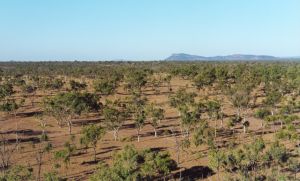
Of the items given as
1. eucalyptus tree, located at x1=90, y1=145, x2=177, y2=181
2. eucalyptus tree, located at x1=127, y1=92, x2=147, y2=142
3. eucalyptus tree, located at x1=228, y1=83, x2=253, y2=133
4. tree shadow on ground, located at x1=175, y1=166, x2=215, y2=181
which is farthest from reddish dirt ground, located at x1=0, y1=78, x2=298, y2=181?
eucalyptus tree, located at x1=90, y1=145, x2=177, y2=181

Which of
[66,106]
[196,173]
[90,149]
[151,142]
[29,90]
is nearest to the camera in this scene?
[196,173]

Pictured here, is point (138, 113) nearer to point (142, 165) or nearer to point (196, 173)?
point (196, 173)

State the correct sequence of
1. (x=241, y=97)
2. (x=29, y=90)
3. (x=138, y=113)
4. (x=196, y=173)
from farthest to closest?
(x=29, y=90), (x=241, y=97), (x=138, y=113), (x=196, y=173)

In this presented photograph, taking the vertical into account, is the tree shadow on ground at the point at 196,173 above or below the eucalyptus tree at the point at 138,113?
below

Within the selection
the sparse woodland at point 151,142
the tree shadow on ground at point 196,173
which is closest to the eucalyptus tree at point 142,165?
the sparse woodland at point 151,142

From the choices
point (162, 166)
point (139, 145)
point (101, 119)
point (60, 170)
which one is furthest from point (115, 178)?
point (101, 119)

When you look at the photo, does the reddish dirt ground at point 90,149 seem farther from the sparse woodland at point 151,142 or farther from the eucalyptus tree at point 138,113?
the eucalyptus tree at point 138,113

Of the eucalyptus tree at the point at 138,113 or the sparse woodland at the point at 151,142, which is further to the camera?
the eucalyptus tree at the point at 138,113

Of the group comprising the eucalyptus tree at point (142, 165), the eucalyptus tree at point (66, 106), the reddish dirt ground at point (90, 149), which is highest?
the eucalyptus tree at point (66, 106)

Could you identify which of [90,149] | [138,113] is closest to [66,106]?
[138,113]

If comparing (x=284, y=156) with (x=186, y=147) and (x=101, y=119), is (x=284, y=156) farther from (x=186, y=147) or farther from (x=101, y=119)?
(x=101, y=119)

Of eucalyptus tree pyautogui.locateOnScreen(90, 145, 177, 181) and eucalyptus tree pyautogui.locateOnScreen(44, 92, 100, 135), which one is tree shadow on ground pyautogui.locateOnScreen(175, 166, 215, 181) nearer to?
eucalyptus tree pyautogui.locateOnScreen(90, 145, 177, 181)
